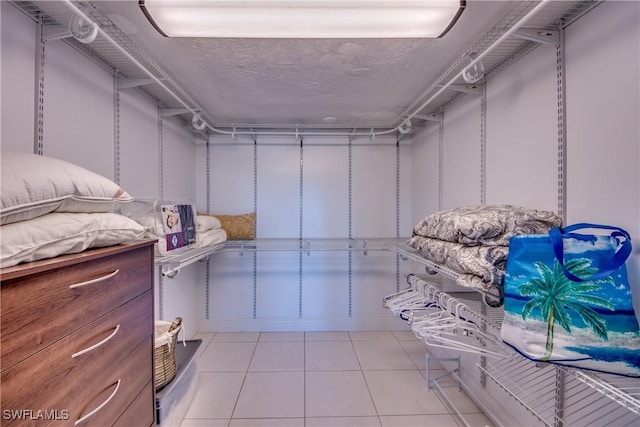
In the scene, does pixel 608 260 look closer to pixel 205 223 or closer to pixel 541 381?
pixel 541 381

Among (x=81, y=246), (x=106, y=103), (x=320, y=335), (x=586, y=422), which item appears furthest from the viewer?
(x=320, y=335)

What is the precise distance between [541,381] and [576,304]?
0.58 m

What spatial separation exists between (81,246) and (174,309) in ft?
4.93

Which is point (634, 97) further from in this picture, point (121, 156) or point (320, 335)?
point (320, 335)

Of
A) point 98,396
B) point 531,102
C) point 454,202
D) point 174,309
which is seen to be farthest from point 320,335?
point 531,102

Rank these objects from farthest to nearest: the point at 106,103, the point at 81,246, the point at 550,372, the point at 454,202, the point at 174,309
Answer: the point at 174,309 < the point at 454,202 < the point at 106,103 < the point at 550,372 < the point at 81,246

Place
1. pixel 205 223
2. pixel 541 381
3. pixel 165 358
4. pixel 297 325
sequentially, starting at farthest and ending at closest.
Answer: pixel 297 325, pixel 205 223, pixel 165 358, pixel 541 381

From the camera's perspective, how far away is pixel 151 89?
1.63 m

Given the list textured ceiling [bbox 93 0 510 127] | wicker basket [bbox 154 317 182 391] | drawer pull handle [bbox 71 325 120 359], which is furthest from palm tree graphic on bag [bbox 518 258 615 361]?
wicker basket [bbox 154 317 182 391]

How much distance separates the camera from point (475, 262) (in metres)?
0.95

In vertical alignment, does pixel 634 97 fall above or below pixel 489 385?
above

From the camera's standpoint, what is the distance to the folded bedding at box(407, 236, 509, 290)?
35.2 inches

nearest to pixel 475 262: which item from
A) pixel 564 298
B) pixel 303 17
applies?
pixel 564 298

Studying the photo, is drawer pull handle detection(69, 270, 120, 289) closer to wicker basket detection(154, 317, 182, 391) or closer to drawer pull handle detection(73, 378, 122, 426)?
drawer pull handle detection(73, 378, 122, 426)
